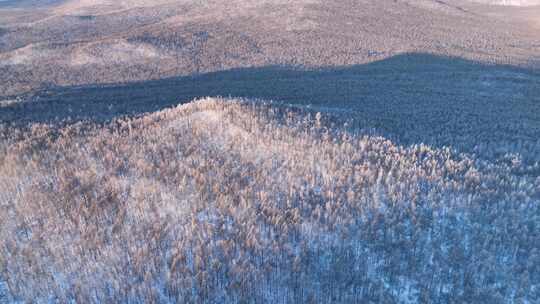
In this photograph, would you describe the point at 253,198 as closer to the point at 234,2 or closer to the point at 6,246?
the point at 6,246

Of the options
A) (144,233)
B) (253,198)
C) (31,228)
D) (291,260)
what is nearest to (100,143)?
Answer: (31,228)

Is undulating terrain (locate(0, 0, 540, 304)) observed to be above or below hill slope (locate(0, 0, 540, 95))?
below

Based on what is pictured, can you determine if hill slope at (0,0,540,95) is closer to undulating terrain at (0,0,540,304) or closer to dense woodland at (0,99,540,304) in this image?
undulating terrain at (0,0,540,304)

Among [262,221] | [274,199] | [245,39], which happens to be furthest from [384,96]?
[245,39]

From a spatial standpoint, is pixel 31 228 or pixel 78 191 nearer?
pixel 31 228

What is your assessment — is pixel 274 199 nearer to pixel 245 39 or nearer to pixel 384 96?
pixel 384 96

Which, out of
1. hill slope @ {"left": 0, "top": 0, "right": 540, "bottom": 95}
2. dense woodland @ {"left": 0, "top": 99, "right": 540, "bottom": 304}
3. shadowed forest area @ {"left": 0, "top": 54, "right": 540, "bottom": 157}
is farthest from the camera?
hill slope @ {"left": 0, "top": 0, "right": 540, "bottom": 95}

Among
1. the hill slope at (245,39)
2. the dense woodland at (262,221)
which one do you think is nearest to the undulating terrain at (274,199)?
the dense woodland at (262,221)

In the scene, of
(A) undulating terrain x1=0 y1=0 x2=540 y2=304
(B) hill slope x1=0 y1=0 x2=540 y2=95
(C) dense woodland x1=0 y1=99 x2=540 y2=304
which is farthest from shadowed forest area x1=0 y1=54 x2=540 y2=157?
(C) dense woodland x1=0 y1=99 x2=540 y2=304

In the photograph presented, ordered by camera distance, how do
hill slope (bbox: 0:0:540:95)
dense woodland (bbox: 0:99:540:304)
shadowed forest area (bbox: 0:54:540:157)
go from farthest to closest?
hill slope (bbox: 0:0:540:95) → shadowed forest area (bbox: 0:54:540:157) → dense woodland (bbox: 0:99:540:304)
